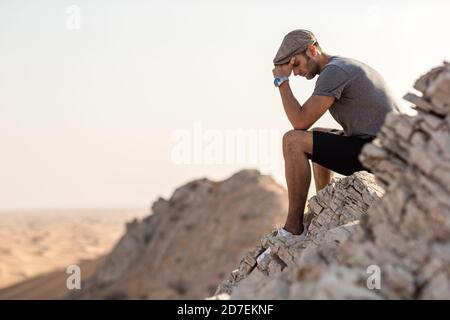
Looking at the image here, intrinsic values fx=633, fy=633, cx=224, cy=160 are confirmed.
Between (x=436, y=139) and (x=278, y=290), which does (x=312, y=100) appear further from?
(x=278, y=290)

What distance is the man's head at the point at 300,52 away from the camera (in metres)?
6.81

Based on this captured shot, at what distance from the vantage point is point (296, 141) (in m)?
6.65

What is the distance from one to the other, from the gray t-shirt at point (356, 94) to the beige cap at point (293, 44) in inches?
14.0

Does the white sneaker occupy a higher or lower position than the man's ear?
lower

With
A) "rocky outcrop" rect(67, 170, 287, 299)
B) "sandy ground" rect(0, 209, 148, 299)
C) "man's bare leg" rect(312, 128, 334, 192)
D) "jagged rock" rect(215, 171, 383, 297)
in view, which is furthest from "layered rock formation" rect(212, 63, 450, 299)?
"sandy ground" rect(0, 209, 148, 299)

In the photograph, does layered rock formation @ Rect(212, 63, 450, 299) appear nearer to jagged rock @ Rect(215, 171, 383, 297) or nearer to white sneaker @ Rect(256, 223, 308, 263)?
jagged rock @ Rect(215, 171, 383, 297)

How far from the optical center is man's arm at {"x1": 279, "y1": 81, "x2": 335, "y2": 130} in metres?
6.51

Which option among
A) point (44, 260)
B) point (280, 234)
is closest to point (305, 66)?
point (280, 234)

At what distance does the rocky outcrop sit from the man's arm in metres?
14.9

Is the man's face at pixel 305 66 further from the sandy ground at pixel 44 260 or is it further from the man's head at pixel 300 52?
the sandy ground at pixel 44 260

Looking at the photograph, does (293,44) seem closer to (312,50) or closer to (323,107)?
(312,50)

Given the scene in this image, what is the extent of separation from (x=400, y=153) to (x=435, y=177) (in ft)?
1.12

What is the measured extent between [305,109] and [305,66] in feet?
2.18
